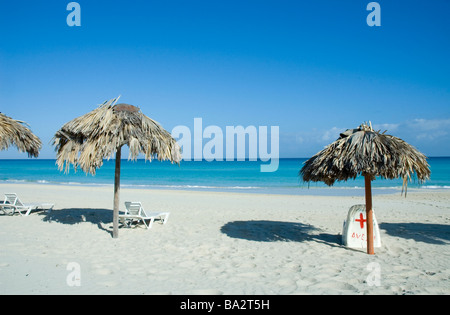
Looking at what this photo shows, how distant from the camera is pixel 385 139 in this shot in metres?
5.18

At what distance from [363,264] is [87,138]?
5.68 metres

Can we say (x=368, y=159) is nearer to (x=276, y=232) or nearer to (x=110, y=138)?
(x=276, y=232)

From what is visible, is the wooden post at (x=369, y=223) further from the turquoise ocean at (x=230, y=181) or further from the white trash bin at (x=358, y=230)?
the turquoise ocean at (x=230, y=181)

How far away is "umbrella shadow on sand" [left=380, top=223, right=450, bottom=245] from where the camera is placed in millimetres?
6381

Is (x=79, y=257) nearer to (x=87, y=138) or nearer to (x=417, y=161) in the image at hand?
(x=87, y=138)

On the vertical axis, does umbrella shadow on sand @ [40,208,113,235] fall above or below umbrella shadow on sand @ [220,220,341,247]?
above

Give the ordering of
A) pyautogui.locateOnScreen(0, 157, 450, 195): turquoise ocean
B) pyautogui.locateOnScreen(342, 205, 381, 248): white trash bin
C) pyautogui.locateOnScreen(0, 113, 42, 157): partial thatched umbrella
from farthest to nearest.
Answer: pyautogui.locateOnScreen(0, 157, 450, 195): turquoise ocean
pyautogui.locateOnScreen(0, 113, 42, 157): partial thatched umbrella
pyautogui.locateOnScreen(342, 205, 381, 248): white trash bin

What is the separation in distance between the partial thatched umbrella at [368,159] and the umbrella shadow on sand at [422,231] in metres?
1.70

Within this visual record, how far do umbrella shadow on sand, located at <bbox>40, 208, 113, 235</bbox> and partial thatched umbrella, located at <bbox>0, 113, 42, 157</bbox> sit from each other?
2011 mm

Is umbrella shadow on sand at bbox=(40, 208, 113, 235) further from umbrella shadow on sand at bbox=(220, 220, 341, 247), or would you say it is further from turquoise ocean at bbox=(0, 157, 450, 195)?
umbrella shadow on sand at bbox=(220, 220, 341, 247)

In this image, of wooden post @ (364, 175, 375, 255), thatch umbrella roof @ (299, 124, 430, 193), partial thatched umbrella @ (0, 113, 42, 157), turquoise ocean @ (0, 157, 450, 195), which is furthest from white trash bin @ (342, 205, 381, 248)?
partial thatched umbrella @ (0, 113, 42, 157)

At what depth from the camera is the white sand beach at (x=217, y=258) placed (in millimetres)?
3881

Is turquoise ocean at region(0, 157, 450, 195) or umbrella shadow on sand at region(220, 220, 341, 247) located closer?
umbrella shadow on sand at region(220, 220, 341, 247)

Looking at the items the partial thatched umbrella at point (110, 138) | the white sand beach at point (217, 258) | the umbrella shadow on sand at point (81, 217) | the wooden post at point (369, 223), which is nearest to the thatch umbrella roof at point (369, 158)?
the wooden post at point (369, 223)
